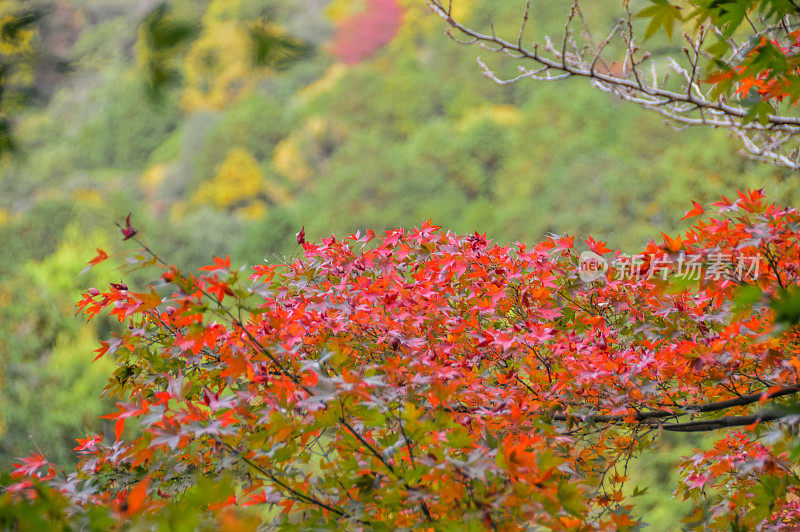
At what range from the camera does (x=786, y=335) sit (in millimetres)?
1533

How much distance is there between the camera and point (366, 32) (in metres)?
17.8

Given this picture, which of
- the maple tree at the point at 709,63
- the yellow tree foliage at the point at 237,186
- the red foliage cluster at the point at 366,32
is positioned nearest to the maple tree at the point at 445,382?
the maple tree at the point at 709,63

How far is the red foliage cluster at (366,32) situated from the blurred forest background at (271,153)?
0.05 metres

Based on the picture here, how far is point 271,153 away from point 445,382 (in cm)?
1474

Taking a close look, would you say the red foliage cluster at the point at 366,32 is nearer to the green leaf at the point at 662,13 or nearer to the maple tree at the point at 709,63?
the maple tree at the point at 709,63

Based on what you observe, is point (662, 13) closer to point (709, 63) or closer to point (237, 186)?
point (709, 63)

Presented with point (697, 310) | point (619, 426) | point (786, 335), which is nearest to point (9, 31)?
point (619, 426)

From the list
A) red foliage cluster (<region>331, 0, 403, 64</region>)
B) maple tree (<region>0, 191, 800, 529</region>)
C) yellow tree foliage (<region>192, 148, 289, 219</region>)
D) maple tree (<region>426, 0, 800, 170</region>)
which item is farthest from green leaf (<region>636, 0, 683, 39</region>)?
red foliage cluster (<region>331, 0, 403, 64</region>)

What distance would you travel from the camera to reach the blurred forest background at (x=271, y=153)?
1.20 metres

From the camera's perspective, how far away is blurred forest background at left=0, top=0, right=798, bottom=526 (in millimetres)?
1197

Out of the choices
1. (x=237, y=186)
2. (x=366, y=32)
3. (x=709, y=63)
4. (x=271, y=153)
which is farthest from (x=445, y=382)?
(x=366, y=32)

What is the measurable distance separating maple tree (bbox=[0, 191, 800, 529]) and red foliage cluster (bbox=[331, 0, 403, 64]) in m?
17.2

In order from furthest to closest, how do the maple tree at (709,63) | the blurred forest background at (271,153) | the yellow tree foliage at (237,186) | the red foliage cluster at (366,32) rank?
the red foliage cluster at (366,32) → the yellow tree foliage at (237,186) → the blurred forest background at (271,153) → the maple tree at (709,63)

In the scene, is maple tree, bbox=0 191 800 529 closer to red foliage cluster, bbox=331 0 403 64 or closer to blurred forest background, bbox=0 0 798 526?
blurred forest background, bbox=0 0 798 526
